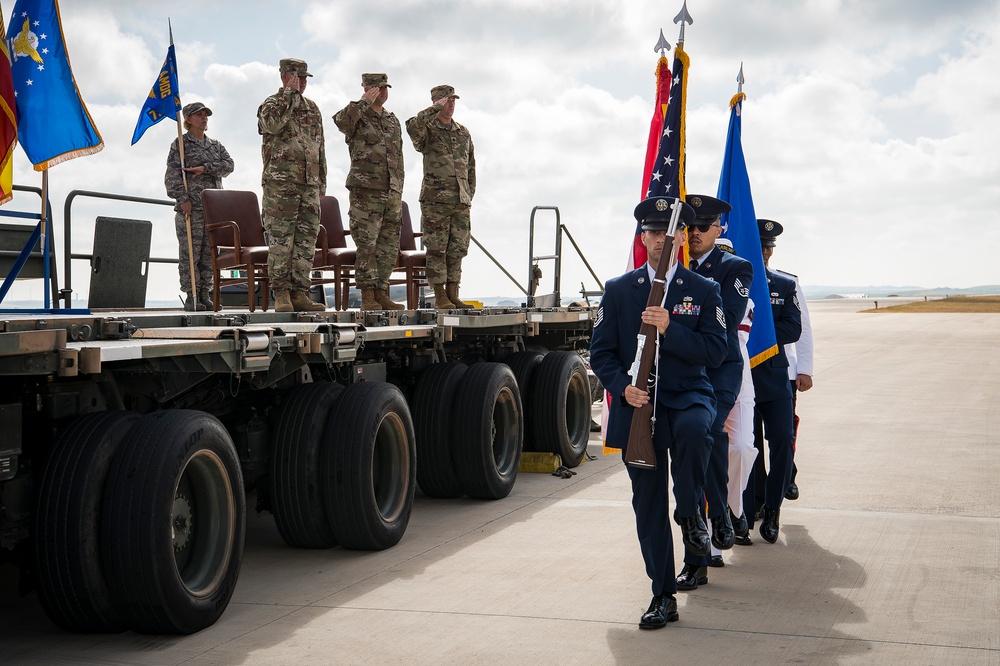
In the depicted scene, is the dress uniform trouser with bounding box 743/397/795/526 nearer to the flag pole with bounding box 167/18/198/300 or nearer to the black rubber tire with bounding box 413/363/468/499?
the black rubber tire with bounding box 413/363/468/499

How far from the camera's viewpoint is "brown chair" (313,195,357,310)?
33.8 feet

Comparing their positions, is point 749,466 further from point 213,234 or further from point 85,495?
point 213,234

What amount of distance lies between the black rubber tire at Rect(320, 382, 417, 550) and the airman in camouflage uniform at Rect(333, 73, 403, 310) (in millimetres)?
2259

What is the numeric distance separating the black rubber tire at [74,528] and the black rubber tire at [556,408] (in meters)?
5.56

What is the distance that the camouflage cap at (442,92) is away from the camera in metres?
9.56

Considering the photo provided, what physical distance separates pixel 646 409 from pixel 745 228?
2.58 m

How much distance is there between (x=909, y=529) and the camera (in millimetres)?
7164

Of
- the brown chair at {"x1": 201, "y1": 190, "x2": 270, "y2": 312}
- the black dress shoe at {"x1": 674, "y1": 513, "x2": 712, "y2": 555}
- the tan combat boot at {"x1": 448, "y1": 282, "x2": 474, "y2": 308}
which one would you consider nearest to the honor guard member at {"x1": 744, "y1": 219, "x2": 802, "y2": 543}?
the black dress shoe at {"x1": 674, "y1": 513, "x2": 712, "y2": 555}

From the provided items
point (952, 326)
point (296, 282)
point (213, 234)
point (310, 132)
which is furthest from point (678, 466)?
point (952, 326)

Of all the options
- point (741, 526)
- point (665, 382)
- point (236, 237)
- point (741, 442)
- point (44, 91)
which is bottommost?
point (741, 526)

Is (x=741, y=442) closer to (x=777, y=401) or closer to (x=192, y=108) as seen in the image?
(x=777, y=401)

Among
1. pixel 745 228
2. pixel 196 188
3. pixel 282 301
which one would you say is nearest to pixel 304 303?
pixel 282 301

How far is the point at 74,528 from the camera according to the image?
4.51m

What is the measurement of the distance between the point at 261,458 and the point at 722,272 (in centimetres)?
271
